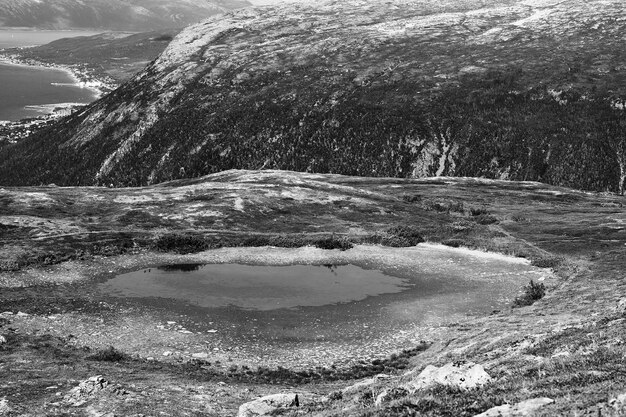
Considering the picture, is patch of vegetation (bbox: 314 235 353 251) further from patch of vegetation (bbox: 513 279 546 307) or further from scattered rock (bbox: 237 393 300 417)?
scattered rock (bbox: 237 393 300 417)

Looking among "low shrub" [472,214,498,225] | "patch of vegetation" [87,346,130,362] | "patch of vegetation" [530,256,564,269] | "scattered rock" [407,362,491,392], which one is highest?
"scattered rock" [407,362,491,392]

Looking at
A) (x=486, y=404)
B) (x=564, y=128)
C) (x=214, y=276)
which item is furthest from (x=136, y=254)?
(x=564, y=128)

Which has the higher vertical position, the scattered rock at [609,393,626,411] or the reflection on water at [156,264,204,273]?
the scattered rock at [609,393,626,411]

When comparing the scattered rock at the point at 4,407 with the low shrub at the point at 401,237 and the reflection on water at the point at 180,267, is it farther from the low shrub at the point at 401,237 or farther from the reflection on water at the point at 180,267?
the low shrub at the point at 401,237

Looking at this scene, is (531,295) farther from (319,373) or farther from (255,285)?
(255,285)

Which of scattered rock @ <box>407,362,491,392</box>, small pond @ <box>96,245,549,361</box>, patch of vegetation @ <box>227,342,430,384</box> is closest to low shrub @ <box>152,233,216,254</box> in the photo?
small pond @ <box>96,245,549,361</box>

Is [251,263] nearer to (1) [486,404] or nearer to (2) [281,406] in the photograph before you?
(2) [281,406]
